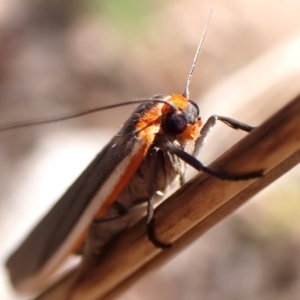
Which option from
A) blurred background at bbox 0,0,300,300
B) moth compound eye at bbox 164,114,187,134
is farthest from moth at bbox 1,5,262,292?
blurred background at bbox 0,0,300,300

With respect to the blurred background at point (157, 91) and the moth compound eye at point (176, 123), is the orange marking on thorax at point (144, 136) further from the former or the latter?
the blurred background at point (157, 91)

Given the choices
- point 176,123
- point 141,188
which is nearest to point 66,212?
point 141,188

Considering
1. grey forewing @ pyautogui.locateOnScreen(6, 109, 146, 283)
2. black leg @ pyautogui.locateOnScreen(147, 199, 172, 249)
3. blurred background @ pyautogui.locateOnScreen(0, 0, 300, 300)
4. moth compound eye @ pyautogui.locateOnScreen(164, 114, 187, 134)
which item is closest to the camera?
black leg @ pyautogui.locateOnScreen(147, 199, 172, 249)

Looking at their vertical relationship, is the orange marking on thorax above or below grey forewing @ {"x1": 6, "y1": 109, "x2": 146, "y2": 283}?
above

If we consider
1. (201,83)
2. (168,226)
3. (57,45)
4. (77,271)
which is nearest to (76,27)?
(57,45)

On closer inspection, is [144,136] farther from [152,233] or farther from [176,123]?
[152,233]

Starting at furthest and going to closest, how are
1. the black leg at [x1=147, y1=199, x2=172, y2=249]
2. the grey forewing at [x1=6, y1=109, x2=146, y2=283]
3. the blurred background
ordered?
the blurred background → the grey forewing at [x1=6, y1=109, x2=146, y2=283] → the black leg at [x1=147, y1=199, x2=172, y2=249]

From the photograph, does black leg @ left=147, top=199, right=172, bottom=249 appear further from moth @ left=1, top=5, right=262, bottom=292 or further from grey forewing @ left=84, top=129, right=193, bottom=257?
grey forewing @ left=84, top=129, right=193, bottom=257

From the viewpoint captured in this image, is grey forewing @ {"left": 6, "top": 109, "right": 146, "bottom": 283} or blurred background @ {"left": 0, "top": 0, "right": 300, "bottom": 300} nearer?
grey forewing @ {"left": 6, "top": 109, "right": 146, "bottom": 283}
